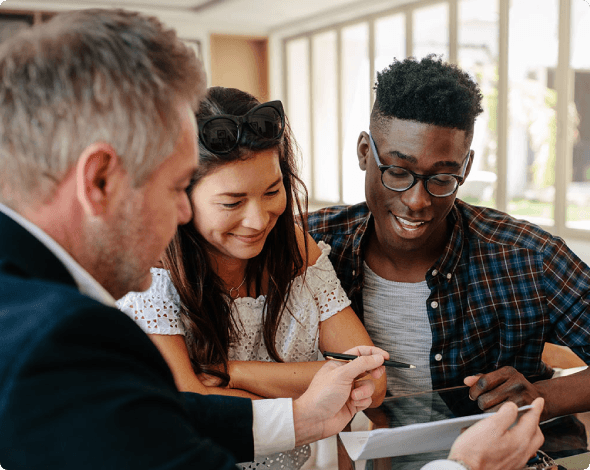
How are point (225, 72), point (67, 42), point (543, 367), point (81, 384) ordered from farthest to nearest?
1. point (225, 72)
2. point (543, 367)
3. point (67, 42)
4. point (81, 384)

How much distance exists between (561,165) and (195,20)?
6.33m

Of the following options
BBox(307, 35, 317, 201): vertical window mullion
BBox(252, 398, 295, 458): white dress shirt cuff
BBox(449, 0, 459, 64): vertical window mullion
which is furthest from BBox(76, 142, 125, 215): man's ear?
BBox(307, 35, 317, 201): vertical window mullion

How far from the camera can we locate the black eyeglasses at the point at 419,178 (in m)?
1.75

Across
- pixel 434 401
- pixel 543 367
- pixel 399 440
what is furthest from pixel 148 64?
pixel 543 367

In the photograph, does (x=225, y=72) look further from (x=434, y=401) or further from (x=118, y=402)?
(x=118, y=402)

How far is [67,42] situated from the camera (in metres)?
0.71

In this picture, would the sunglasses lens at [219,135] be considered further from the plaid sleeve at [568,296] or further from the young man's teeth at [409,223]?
the plaid sleeve at [568,296]

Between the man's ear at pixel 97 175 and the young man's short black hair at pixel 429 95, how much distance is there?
124cm

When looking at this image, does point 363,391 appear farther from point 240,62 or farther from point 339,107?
point 240,62

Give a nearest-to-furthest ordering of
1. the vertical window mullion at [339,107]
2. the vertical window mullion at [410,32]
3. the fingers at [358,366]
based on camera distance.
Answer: the fingers at [358,366]
the vertical window mullion at [410,32]
the vertical window mullion at [339,107]

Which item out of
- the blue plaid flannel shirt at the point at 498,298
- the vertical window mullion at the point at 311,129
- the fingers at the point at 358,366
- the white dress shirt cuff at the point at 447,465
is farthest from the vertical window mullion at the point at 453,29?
the white dress shirt cuff at the point at 447,465

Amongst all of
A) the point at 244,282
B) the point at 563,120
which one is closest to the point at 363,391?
the point at 244,282

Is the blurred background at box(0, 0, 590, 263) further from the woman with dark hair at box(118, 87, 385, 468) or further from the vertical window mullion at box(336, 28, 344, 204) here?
the woman with dark hair at box(118, 87, 385, 468)

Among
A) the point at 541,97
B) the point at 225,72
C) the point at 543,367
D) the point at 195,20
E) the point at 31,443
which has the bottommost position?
the point at 543,367
